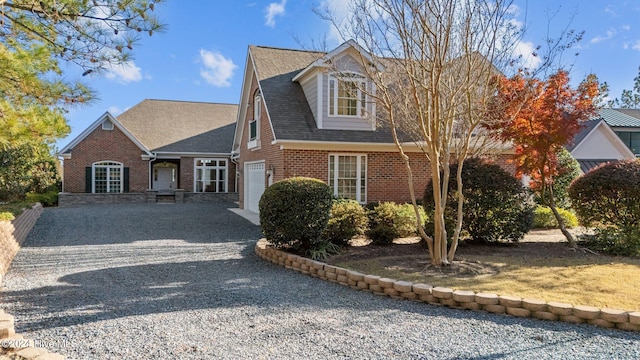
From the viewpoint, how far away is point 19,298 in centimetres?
620

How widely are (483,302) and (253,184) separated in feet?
46.0

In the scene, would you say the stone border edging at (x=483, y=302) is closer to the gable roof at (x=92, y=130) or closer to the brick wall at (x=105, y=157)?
the gable roof at (x=92, y=130)

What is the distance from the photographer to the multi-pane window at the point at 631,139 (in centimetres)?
3023

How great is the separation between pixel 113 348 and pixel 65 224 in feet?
40.6

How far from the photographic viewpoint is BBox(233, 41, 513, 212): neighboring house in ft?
45.9

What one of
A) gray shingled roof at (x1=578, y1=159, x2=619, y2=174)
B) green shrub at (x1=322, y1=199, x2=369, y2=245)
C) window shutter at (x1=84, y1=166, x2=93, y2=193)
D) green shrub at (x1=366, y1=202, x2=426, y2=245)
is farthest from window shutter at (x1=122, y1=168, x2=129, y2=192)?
gray shingled roof at (x1=578, y1=159, x2=619, y2=174)

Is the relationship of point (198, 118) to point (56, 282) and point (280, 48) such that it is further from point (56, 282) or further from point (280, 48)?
point (56, 282)

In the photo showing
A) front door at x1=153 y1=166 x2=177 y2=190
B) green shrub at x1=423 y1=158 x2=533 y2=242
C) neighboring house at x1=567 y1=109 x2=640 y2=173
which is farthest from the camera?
front door at x1=153 y1=166 x2=177 y2=190

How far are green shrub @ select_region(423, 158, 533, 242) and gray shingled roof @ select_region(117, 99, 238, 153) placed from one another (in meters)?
19.7

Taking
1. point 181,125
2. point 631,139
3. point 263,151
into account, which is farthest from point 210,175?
point 631,139

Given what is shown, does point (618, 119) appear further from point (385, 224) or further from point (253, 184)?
point (385, 224)

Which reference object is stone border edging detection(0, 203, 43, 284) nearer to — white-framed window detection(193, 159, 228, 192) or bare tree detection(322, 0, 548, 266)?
bare tree detection(322, 0, 548, 266)

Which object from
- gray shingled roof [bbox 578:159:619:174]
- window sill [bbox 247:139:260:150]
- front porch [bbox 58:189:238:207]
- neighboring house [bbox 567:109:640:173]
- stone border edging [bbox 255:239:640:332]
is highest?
neighboring house [bbox 567:109:640:173]

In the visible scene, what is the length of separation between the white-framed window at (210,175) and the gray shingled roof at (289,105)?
11.1 meters
